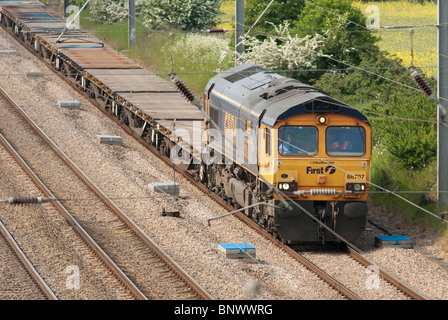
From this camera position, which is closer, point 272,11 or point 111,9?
point 272,11

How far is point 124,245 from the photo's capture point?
66.2 ft

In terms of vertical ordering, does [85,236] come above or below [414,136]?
below

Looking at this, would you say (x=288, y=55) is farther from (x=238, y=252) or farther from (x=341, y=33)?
(x=238, y=252)

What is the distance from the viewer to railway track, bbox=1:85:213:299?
16969mm

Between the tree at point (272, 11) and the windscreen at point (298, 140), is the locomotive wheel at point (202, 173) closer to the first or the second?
the windscreen at point (298, 140)

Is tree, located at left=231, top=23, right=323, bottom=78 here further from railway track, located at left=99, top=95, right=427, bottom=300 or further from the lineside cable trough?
the lineside cable trough

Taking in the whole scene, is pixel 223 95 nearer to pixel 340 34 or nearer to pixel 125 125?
pixel 125 125

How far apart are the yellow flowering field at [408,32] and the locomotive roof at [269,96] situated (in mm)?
12955

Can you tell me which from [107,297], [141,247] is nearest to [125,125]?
[141,247]

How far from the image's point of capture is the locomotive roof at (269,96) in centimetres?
1956

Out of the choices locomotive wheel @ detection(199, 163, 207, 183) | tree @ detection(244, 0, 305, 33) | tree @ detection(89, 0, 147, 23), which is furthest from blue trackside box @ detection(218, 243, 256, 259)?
tree @ detection(89, 0, 147, 23)

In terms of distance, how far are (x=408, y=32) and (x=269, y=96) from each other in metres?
17.8

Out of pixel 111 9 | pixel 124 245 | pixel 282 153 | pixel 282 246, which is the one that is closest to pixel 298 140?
pixel 282 153

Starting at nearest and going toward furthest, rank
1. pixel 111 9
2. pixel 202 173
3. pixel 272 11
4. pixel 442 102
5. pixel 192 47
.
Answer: pixel 442 102, pixel 202 173, pixel 272 11, pixel 192 47, pixel 111 9
